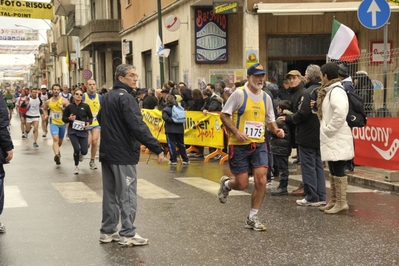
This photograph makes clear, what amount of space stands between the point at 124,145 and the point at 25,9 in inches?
1155

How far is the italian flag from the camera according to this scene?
1168cm

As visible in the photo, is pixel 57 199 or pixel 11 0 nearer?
pixel 57 199

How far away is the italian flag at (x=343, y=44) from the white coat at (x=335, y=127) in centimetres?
397

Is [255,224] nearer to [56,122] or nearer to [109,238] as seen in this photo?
[109,238]

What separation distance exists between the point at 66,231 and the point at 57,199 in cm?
237

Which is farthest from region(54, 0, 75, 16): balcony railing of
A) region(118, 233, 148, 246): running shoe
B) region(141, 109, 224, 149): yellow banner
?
region(118, 233, 148, 246): running shoe

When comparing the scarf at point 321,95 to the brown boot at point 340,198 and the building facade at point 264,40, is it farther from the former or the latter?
the building facade at point 264,40

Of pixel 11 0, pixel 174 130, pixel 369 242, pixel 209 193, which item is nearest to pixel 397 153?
pixel 209 193

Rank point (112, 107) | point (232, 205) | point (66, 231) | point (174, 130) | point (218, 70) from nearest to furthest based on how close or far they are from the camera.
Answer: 1. point (112, 107)
2. point (66, 231)
3. point (232, 205)
4. point (174, 130)
5. point (218, 70)

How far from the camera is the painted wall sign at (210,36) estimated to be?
2214cm

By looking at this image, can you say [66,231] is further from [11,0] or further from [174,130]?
[11,0]

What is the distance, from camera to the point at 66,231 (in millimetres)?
7238

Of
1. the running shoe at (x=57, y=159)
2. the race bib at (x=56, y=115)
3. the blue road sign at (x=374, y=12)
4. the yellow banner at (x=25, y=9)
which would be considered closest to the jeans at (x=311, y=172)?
the blue road sign at (x=374, y=12)

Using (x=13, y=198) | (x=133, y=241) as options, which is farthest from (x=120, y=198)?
(x=13, y=198)
